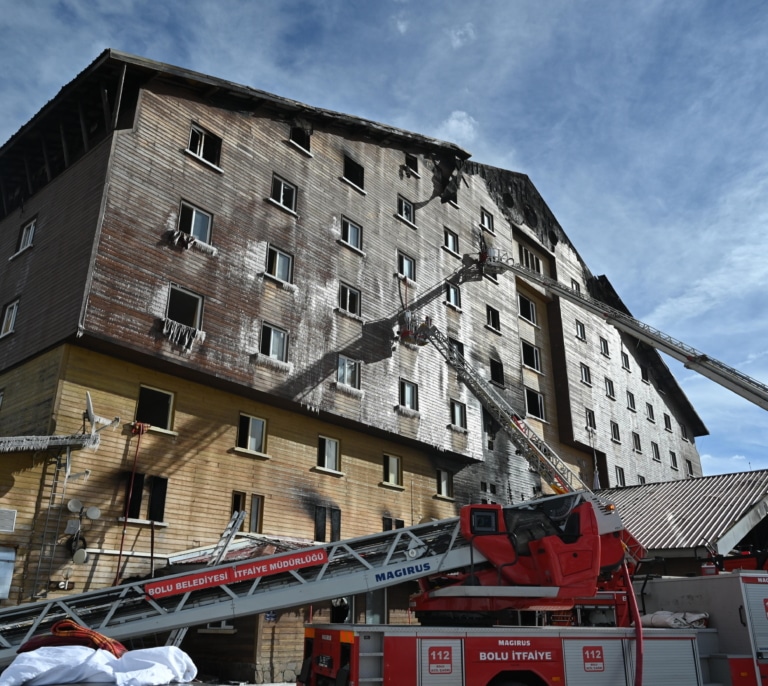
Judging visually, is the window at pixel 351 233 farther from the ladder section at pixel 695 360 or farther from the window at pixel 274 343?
the ladder section at pixel 695 360

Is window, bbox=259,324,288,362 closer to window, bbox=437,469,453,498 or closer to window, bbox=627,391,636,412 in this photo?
window, bbox=437,469,453,498

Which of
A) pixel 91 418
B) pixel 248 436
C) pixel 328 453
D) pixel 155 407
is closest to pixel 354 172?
pixel 328 453

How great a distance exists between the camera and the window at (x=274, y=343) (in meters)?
22.7

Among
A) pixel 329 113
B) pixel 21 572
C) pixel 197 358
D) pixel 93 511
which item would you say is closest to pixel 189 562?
pixel 93 511

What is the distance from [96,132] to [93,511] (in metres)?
13.1

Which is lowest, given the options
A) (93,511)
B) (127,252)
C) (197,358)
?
(93,511)

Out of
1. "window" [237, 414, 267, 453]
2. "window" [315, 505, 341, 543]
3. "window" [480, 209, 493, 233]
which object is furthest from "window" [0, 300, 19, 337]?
"window" [480, 209, 493, 233]

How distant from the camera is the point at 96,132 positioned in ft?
75.0

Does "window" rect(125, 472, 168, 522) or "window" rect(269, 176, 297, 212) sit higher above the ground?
"window" rect(269, 176, 297, 212)

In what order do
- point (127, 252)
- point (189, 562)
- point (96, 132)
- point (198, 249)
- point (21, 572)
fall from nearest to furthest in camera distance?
point (21, 572), point (189, 562), point (127, 252), point (198, 249), point (96, 132)

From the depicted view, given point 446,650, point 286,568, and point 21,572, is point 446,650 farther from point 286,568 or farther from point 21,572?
point 21,572

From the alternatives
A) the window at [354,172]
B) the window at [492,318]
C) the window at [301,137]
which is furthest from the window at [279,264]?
the window at [492,318]

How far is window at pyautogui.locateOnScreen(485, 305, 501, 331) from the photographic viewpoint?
34.1m

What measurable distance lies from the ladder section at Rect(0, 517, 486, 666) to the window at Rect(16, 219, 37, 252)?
15.8 meters
